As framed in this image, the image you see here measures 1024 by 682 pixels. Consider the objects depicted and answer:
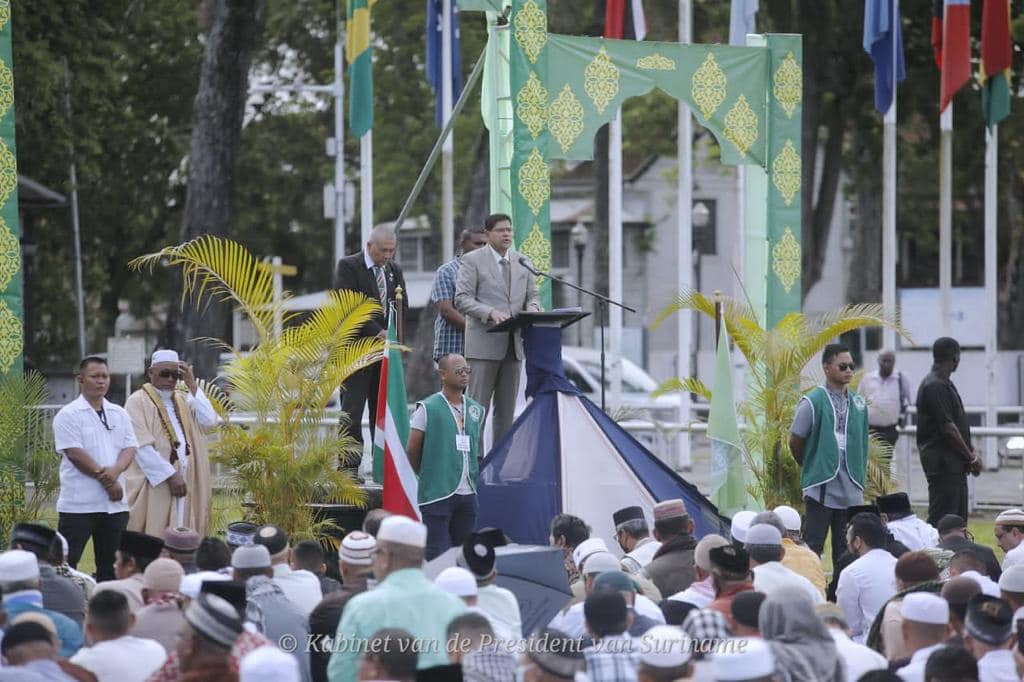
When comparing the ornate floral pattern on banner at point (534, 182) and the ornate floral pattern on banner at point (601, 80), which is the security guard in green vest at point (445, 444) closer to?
the ornate floral pattern on banner at point (534, 182)

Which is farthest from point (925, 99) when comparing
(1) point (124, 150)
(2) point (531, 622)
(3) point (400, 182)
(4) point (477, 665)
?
(4) point (477, 665)

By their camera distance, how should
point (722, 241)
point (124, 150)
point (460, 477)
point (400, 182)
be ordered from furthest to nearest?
point (722, 241) < point (400, 182) < point (124, 150) < point (460, 477)

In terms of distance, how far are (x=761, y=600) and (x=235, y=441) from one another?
5.82 m

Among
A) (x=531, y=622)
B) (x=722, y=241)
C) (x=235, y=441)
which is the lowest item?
(x=531, y=622)

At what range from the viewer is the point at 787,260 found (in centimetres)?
1692

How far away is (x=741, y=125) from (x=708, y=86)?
0.56 meters

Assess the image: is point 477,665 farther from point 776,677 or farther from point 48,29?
point 48,29

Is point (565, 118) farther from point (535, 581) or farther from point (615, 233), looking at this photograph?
point (535, 581)

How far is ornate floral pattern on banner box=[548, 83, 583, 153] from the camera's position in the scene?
51.2 ft

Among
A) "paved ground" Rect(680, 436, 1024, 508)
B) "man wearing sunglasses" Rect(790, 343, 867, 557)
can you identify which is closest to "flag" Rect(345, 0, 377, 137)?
"paved ground" Rect(680, 436, 1024, 508)

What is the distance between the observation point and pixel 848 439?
1233 centimetres

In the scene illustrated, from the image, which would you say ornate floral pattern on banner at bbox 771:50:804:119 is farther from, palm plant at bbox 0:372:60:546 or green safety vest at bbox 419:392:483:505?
palm plant at bbox 0:372:60:546

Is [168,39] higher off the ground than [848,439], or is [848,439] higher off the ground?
[168,39]

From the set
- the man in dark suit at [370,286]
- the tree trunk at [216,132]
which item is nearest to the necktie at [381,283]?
the man in dark suit at [370,286]
